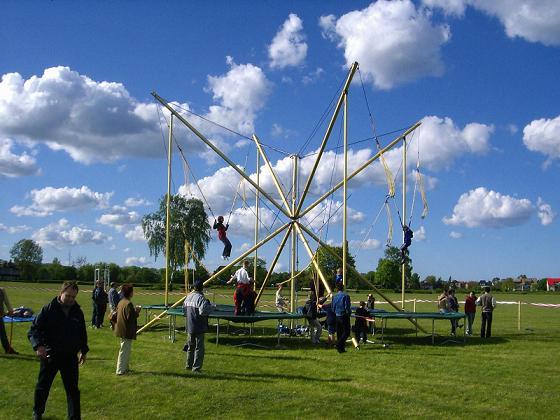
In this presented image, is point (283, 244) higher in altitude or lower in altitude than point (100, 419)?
higher

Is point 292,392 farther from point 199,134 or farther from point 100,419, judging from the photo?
point 199,134

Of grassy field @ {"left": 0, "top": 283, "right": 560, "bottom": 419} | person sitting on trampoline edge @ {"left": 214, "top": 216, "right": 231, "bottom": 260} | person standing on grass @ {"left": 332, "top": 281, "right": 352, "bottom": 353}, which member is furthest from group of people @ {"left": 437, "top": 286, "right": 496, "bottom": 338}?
person sitting on trampoline edge @ {"left": 214, "top": 216, "right": 231, "bottom": 260}

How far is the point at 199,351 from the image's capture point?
9.79 metres

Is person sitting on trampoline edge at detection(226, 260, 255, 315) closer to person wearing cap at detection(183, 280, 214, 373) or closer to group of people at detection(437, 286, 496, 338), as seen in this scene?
person wearing cap at detection(183, 280, 214, 373)

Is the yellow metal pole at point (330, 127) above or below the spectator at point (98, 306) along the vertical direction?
above

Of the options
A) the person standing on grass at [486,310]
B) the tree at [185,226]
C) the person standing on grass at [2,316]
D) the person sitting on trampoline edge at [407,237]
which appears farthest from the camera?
the tree at [185,226]

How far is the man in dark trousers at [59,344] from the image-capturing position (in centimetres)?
623

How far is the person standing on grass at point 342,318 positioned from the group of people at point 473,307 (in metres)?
5.17

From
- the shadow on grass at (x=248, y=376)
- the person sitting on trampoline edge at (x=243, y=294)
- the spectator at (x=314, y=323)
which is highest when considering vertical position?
the person sitting on trampoline edge at (x=243, y=294)

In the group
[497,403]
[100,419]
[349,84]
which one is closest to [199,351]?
[100,419]

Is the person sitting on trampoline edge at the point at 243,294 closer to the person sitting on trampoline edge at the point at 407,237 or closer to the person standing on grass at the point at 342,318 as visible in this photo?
the person standing on grass at the point at 342,318

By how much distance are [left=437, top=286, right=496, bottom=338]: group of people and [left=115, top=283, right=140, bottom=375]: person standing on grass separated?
33.4 ft

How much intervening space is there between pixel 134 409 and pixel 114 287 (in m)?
9.50

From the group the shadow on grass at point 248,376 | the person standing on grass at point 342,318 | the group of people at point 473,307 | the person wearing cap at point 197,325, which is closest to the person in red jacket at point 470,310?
Result: the group of people at point 473,307
